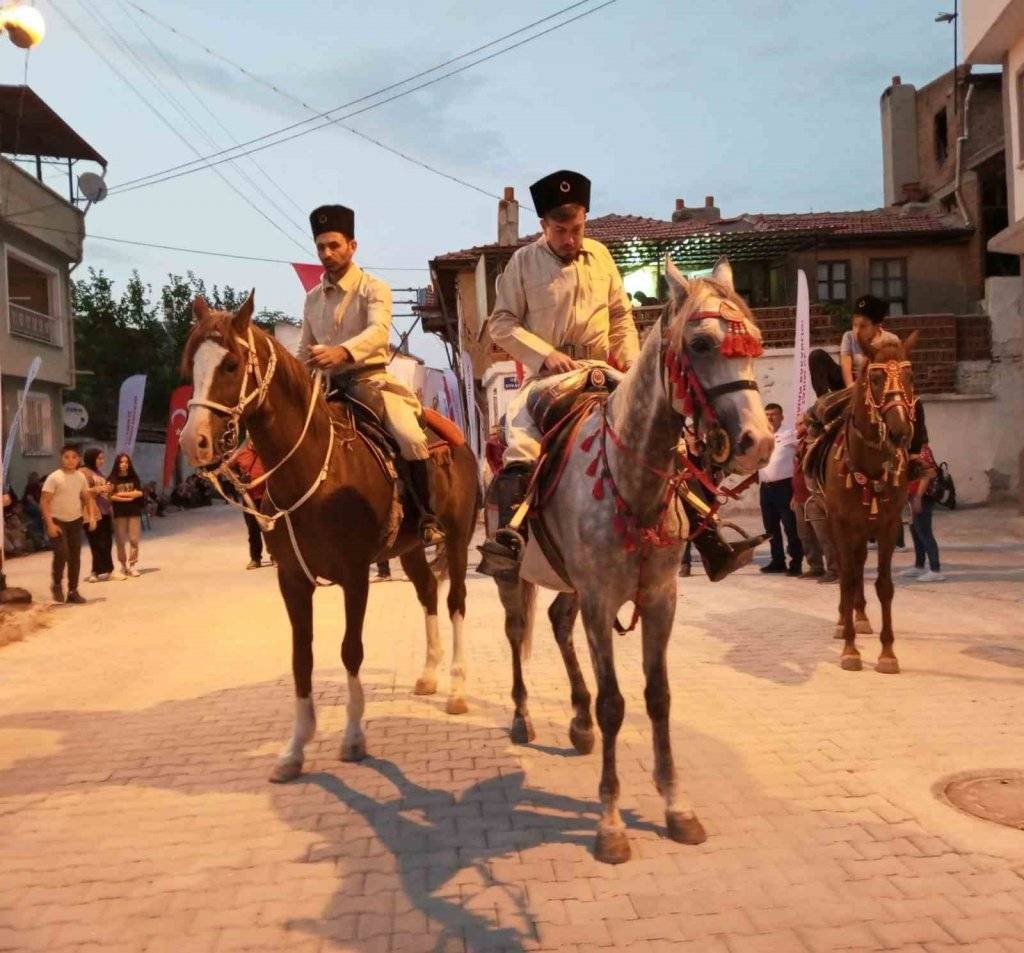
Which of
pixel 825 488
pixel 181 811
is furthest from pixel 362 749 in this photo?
pixel 825 488

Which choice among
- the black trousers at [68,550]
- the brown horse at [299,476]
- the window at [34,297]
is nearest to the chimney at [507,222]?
the window at [34,297]

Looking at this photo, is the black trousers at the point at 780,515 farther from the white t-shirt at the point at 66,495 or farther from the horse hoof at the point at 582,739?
the white t-shirt at the point at 66,495

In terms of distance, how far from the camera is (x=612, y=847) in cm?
435

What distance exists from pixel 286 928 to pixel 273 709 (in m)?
3.59

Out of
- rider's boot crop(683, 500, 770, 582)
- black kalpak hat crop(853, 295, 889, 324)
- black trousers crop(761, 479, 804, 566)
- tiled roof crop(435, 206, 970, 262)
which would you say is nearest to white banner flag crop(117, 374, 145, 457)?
tiled roof crop(435, 206, 970, 262)

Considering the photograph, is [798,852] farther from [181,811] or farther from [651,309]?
[651,309]

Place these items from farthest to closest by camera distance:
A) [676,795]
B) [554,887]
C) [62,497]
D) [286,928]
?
1. [62,497]
2. [676,795]
3. [554,887]
4. [286,928]

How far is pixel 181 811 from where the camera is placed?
205 inches

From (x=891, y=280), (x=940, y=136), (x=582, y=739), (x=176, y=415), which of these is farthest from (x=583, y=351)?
(x=940, y=136)

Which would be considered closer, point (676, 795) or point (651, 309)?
point (676, 795)

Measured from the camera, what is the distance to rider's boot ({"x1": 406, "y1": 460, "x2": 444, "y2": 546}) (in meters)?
6.63

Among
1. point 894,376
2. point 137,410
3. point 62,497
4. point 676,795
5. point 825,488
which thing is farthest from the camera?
point 137,410

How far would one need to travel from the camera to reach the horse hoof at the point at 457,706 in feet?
22.7

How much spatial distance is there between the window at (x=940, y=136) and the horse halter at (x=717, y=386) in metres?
34.9
